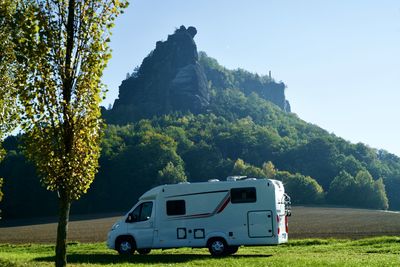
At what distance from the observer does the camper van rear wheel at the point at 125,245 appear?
78.0 feet

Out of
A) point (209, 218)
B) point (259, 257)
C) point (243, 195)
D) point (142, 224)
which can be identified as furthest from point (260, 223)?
point (142, 224)

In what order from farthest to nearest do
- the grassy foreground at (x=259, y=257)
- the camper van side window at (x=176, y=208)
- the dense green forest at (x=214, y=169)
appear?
the dense green forest at (x=214, y=169) → the camper van side window at (x=176, y=208) → the grassy foreground at (x=259, y=257)

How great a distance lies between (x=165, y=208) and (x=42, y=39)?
40.9ft

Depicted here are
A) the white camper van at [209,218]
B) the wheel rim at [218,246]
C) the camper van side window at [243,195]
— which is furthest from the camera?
the camper van side window at [243,195]

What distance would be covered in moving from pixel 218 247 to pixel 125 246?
4.69 meters

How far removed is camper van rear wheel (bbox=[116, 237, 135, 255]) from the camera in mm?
23766

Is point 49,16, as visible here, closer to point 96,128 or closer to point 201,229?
point 96,128

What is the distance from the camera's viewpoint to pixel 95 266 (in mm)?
17109

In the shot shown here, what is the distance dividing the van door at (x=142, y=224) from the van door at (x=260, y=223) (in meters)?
4.82

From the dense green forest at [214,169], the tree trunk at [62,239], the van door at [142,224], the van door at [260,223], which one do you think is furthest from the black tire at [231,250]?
the dense green forest at [214,169]

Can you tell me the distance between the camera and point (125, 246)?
23.9 m

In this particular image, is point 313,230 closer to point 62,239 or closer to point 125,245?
point 125,245

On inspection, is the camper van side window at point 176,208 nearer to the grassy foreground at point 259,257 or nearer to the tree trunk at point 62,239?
the grassy foreground at point 259,257

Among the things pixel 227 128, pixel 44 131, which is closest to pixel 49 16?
pixel 44 131
